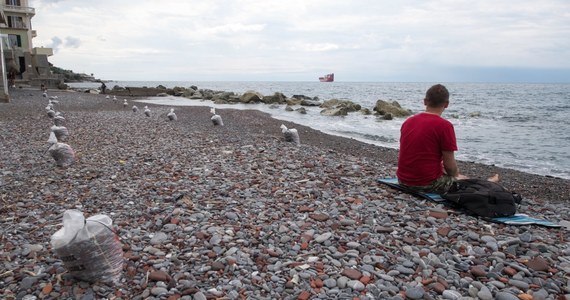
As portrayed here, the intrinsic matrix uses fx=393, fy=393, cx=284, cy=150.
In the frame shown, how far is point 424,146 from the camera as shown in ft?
18.9

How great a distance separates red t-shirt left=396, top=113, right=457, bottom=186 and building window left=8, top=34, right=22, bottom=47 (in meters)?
63.9

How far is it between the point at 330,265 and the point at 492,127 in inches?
932

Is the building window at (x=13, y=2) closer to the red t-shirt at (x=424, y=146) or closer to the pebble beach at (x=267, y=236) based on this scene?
the pebble beach at (x=267, y=236)

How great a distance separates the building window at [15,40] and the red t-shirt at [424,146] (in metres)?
63.9

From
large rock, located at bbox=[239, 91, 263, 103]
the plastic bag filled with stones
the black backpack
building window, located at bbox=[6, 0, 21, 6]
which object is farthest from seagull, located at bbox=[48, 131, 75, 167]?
building window, located at bbox=[6, 0, 21, 6]

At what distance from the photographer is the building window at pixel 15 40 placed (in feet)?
179

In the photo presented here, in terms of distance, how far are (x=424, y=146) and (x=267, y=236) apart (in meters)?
2.75

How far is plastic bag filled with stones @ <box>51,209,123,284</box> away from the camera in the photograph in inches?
136

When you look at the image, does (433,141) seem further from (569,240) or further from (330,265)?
(330,265)

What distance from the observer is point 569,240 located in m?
4.87

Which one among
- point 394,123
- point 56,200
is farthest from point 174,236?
point 394,123

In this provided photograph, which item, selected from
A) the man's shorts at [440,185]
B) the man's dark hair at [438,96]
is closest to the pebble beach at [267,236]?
the man's shorts at [440,185]

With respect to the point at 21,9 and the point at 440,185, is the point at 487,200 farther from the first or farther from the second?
the point at 21,9

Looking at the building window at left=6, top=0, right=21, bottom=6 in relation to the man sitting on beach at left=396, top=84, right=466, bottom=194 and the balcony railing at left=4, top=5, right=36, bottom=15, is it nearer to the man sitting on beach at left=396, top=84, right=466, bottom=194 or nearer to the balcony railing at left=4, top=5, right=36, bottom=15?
the balcony railing at left=4, top=5, right=36, bottom=15
